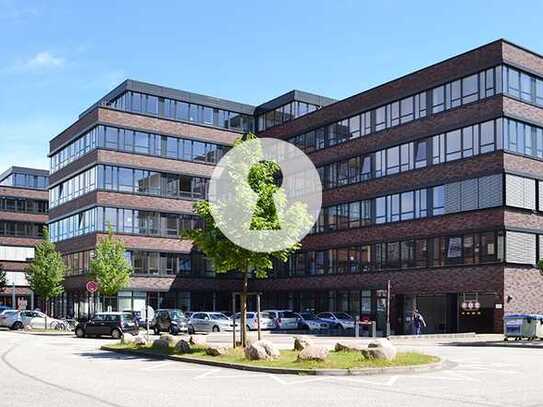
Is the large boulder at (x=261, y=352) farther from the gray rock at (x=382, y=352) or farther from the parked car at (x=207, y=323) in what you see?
the parked car at (x=207, y=323)

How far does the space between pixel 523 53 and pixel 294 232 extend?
25.7 metres

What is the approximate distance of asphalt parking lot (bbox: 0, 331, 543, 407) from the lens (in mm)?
13070

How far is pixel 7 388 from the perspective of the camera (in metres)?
14.8

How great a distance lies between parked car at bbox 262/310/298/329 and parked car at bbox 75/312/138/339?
13.2 meters

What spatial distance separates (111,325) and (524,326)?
65.8ft

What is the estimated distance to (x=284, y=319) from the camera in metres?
50.4

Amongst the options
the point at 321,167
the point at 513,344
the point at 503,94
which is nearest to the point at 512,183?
the point at 503,94

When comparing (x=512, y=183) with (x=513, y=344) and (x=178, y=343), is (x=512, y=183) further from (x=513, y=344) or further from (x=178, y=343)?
(x=178, y=343)

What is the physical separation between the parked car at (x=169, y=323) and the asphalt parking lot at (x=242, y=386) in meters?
23.2

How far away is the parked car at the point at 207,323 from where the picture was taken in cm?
4688

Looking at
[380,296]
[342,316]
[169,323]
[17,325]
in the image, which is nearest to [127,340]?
[169,323]

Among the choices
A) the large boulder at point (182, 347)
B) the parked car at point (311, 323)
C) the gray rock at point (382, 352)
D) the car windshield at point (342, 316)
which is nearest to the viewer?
the gray rock at point (382, 352)

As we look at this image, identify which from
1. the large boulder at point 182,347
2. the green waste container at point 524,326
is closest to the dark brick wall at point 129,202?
the green waste container at point 524,326

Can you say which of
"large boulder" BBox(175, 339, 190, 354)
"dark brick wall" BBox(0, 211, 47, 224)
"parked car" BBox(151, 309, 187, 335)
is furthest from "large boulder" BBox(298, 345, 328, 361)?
"dark brick wall" BBox(0, 211, 47, 224)
